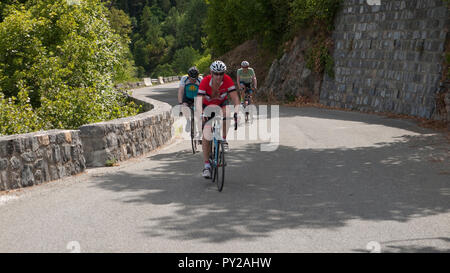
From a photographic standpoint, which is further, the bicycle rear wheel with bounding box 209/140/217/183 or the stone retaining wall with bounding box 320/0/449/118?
the stone retaining wall with bounding box 320/0/449/118

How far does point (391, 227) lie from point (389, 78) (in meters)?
17.7

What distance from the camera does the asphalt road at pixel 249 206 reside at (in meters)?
5.40

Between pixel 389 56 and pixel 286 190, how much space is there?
16591mm

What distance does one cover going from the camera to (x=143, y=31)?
4951 inches

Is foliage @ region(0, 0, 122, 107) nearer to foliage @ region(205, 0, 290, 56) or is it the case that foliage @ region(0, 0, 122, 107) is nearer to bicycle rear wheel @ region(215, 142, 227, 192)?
bicycle rear wheel @ region(215, 142, 227, 192)

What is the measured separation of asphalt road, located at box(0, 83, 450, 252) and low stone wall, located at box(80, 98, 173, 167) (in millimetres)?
355

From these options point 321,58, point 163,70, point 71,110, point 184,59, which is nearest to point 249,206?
point 71,110

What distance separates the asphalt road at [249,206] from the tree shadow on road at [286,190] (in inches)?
0.6

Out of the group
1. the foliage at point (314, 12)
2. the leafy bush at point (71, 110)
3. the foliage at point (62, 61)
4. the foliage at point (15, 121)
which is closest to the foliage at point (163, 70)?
the foliage at point (314, 12)

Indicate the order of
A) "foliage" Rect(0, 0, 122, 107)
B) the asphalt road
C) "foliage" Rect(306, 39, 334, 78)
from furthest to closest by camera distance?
"foliage" Rect(306, 39, 334, 78) → "foliage" Rect(0, 0, 122, 107) → the asphalt road

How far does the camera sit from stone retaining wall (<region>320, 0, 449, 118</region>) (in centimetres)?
1942

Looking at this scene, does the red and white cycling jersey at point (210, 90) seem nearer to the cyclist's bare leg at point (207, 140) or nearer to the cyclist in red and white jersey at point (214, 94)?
the cyclist in red and white jersey at point (214, 94)

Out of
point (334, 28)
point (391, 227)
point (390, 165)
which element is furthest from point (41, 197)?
point (334, 28)


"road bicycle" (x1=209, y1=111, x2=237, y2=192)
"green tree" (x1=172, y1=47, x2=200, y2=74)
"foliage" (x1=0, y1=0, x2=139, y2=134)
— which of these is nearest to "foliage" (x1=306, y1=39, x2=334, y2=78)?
"foliage" (x1=0, y1=0, x2=139, y2=134)
